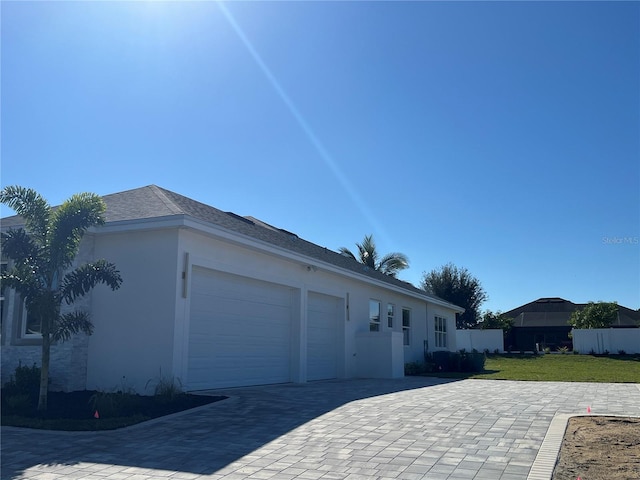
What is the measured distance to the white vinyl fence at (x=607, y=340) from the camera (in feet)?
117

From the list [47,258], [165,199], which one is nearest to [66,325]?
[47,258]

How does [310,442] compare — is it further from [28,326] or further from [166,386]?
[28,326]

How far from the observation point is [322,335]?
58.1 feet

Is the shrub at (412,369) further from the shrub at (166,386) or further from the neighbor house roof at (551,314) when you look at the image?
the neighbor house roof at (551,314)

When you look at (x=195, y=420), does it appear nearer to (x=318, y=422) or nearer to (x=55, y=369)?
(x=318, y=422)

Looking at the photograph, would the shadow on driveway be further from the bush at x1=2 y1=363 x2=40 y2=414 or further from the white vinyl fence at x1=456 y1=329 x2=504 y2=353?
the white vinyl fence at x1=456 y1=329 x2=504 y2=353

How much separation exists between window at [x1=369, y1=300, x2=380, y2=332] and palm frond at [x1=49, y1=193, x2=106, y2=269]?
13.4 metres

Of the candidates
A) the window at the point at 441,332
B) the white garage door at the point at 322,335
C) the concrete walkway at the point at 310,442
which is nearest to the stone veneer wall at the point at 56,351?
the concrete walkway at the point at 310,442

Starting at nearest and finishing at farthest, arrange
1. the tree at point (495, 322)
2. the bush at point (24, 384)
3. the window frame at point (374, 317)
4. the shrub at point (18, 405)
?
the shrub at point (18, 405), the bush at point (24, 384), the window frame at point (374, 317), the tree at point (495, 322)

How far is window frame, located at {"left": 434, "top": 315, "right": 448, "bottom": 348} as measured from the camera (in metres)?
30.1

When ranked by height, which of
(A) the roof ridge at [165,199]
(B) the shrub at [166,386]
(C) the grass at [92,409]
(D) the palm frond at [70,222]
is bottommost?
(C) the grass at [92,409]

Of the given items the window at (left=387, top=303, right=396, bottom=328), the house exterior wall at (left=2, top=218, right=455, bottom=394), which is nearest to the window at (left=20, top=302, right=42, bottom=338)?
the house exterior wall at (left=2, top=218, right=455, bottom=394)

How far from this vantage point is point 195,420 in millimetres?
8484

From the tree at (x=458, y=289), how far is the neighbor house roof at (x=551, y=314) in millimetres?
3948
